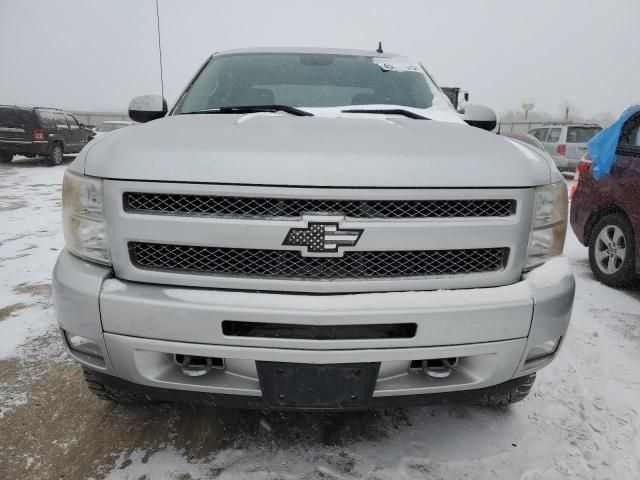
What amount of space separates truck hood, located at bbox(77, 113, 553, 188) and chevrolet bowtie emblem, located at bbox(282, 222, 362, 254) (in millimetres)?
140

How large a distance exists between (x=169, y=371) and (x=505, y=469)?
4.53ft

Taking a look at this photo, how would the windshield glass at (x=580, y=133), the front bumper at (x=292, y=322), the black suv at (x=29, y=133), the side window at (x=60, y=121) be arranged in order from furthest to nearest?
the side window at (x=60, y=121) < the black suv at (x=29, y=133) < the windshield glass at (x=580, y=133) < the front bumper at (x=292, y=322)

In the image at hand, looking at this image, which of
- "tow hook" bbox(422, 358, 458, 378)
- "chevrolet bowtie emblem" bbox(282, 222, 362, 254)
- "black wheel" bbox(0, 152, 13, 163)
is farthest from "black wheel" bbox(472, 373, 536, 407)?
"black wheel" bbox(0, 152, 13, 163)

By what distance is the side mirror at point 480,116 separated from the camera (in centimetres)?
277

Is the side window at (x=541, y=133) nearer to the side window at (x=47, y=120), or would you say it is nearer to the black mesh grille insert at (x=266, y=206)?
the black mesh grille insert at (x=266, y=206)

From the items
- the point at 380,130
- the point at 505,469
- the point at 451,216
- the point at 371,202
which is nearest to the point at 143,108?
the point at 380,130

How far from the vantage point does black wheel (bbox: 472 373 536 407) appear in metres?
1.78

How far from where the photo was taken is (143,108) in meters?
2.77

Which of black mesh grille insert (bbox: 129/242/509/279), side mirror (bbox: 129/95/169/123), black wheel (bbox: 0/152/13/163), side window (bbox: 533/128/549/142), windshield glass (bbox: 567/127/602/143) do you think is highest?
side mirror (bbox: 129/95/169/123)

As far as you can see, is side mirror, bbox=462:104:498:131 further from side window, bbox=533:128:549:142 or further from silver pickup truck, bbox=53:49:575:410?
side window, bbox=533:128:549:142

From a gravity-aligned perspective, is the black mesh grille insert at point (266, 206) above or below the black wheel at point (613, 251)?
above

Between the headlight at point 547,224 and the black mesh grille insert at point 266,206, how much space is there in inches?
14.7

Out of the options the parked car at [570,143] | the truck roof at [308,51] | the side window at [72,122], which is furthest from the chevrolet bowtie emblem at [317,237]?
the side window at [72,122]

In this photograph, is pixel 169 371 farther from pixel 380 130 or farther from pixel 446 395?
pixel 380 130
